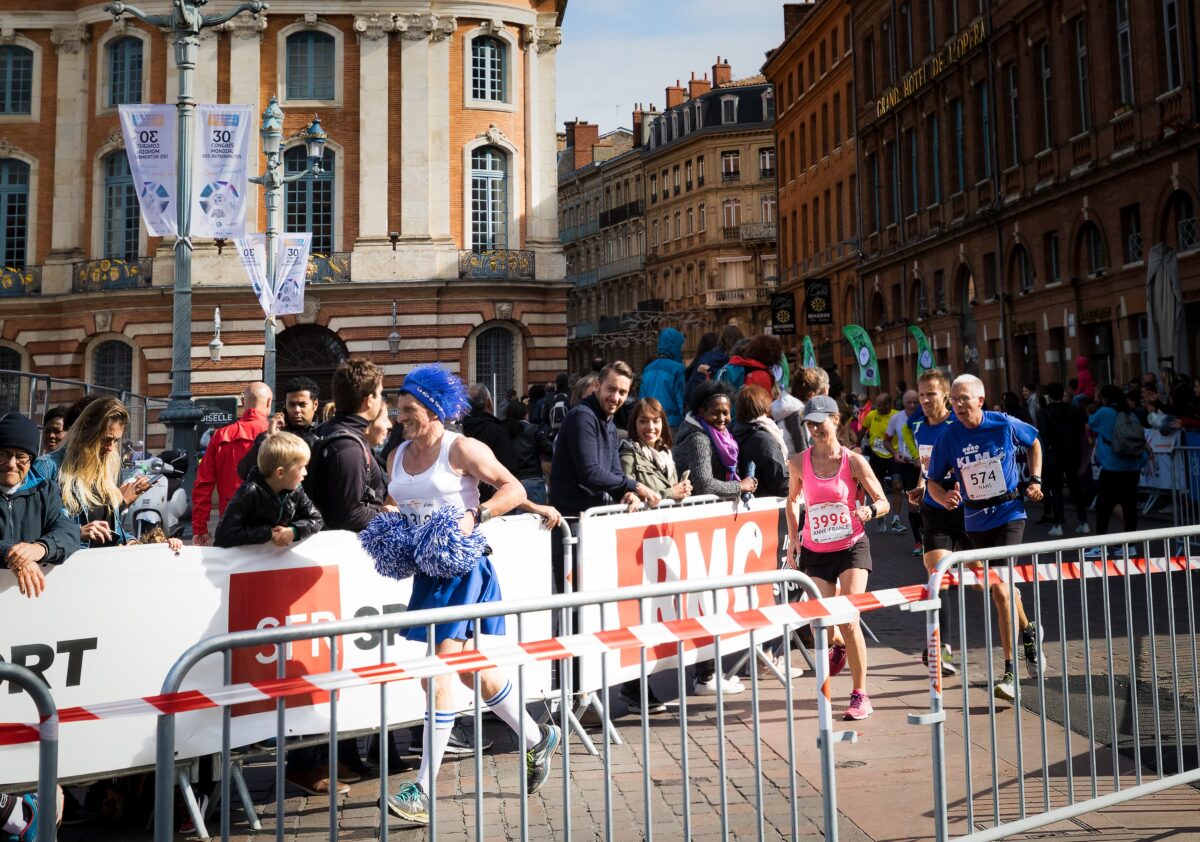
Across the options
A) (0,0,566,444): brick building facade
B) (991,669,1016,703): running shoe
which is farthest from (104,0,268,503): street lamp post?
(0,0,566,444): brick building facade

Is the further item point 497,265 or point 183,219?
point 497,265

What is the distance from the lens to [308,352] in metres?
41.1

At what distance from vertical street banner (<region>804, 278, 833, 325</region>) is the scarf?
1761 inches

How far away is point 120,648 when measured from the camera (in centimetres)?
593

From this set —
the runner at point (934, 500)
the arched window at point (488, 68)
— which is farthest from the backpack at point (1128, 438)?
the arched window at point (488, 68)

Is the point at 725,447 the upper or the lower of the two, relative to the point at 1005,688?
upper

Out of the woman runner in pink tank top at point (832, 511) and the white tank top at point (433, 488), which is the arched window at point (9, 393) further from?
the white tank top at point (433, 488)

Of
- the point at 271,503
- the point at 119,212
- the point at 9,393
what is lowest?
the point at 271,503

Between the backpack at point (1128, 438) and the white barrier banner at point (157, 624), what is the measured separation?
425 inches

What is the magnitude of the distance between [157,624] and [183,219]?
12293 millimetres

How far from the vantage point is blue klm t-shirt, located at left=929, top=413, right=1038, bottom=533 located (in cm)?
877

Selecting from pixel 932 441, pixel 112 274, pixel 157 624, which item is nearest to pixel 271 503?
pixel 157 624

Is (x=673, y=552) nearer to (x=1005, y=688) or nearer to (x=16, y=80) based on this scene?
(x=1005, y=688)

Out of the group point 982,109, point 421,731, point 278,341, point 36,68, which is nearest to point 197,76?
point 36,68
